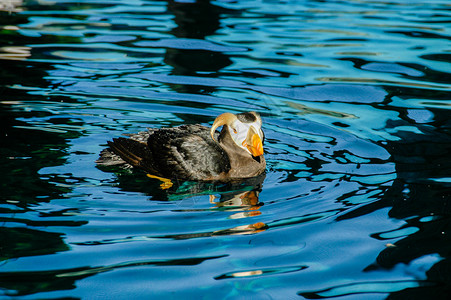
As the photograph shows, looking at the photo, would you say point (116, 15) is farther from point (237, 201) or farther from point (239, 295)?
point (239, 295)

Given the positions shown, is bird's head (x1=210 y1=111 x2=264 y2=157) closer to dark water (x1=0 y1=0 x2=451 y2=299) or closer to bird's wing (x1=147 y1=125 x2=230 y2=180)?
bird's wing (x1=147 y1=125 x2=230 y2=180)

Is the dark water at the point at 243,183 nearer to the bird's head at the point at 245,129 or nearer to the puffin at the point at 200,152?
the puffin at the point at 200,152

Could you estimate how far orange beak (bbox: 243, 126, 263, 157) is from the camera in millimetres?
5660

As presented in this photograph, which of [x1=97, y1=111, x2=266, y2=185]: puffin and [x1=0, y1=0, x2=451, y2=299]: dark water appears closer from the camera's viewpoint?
[x1=0, y1=0, x2=451, y2=299]: dark water

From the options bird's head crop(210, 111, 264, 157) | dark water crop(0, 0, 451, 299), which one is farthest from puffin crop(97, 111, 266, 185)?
dark water crop(0, 0, 451, 299)

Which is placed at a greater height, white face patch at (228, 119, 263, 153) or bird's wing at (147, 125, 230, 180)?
white face patch at (228, 119, 263, 153)

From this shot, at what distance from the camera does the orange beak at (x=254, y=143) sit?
566cm

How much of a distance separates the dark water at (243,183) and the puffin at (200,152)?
0.47 feet

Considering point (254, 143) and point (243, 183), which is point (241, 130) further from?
point (243, 183)

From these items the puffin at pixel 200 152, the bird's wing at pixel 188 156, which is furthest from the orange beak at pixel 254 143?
the bird's wing at pixel 188 156

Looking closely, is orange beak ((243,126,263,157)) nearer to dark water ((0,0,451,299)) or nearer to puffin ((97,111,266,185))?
puffin ((97,111,266,185))

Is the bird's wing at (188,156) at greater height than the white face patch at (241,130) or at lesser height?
lesser

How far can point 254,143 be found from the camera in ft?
18.6

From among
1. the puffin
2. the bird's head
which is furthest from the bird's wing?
the bird's head
